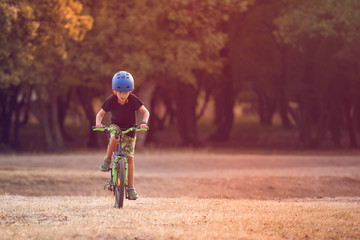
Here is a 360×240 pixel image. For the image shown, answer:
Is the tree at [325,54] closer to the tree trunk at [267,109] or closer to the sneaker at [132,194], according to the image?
the sneaker at [132,194]

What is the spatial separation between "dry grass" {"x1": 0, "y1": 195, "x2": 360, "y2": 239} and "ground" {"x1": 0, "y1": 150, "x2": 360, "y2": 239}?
1 centimetres

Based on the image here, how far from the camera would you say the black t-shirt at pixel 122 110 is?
10.3 metres

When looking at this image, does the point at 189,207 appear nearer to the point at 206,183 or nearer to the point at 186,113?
the point at 206,183

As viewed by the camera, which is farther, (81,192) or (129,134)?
(81,192)

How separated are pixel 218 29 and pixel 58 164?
14.8m

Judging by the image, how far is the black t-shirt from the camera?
10281mm

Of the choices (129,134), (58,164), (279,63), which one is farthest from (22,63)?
(279,63)

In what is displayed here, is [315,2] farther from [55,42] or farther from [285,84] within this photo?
[55,42]

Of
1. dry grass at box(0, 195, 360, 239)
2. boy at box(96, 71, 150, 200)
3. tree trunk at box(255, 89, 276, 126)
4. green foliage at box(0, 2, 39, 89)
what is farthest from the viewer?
tree trunk at box(255, 89, 276, 126)

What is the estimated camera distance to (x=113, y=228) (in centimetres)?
860

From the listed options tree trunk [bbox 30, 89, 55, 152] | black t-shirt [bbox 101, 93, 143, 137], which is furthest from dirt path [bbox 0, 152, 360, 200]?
tree trunk [bbox 30, 89, 55, 152]

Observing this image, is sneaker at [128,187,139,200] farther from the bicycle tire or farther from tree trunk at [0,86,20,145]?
tree trunk at [0,86,20,145]

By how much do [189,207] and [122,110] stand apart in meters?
2.01

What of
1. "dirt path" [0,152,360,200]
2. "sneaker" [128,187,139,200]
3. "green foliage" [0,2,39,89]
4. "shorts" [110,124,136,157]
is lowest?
"dirt path" [0,152,360,200]
